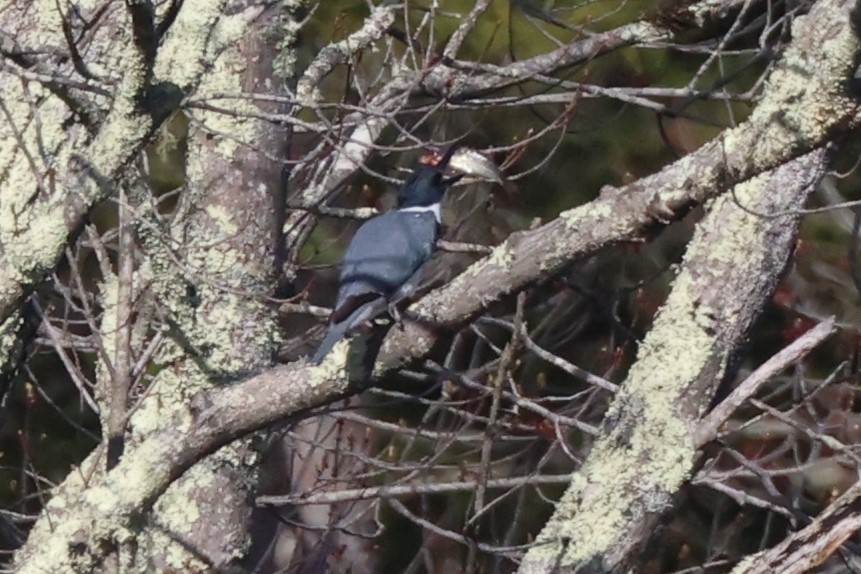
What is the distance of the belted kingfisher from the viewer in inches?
119

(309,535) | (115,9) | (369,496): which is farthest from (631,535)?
(309,535)

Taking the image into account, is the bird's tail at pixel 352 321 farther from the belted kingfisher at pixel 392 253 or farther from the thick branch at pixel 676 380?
the thick branch at pixel 676 380

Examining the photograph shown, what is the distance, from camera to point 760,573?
2.33 metres

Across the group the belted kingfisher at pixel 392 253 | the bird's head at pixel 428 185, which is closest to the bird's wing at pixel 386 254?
the belted kingfisher at pixel 392 253

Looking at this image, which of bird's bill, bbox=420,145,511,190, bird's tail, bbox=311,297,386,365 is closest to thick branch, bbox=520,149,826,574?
bird's tail, bbox=311,297,386,365

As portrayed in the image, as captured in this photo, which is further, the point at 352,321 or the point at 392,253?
the point at 392,253

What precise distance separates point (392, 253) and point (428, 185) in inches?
16.9

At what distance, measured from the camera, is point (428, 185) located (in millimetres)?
3801

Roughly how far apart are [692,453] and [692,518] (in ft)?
6.49

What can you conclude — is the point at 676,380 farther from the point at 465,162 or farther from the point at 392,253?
the point at 465,162

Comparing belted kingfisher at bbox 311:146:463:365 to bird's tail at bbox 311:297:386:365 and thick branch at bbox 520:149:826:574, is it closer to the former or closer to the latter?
bird's tail at bbox 311:297:386:365

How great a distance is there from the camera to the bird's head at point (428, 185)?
378 cm

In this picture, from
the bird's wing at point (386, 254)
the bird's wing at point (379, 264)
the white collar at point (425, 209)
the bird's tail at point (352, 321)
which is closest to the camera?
the bird's tail at point (352, 321)

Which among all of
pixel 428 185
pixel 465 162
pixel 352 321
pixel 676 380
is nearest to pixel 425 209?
pixel 428 185
